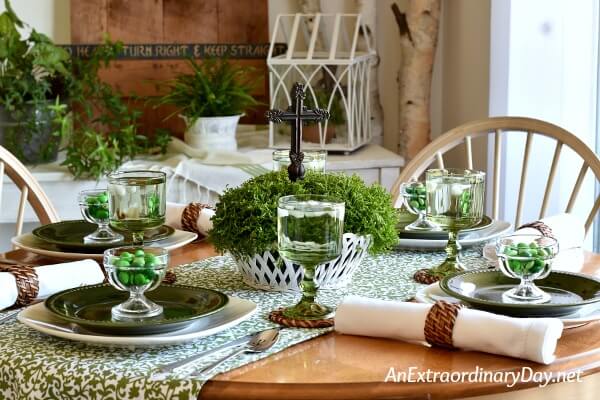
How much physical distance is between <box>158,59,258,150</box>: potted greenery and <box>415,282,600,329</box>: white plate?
1.66 meters

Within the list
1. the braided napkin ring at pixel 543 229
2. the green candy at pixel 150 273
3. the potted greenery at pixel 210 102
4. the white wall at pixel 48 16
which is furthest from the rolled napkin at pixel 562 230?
the white wall at pixel 48 16

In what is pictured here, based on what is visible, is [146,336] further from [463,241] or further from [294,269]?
[463,241]

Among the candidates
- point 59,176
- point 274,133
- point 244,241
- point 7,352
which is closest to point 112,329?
point 7,352

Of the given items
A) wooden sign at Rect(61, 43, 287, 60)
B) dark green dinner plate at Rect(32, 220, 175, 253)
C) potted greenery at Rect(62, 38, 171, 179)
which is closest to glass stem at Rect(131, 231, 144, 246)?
dark green dinner plate at Rect(32, 220, 175, 253)

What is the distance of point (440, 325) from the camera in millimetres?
1312

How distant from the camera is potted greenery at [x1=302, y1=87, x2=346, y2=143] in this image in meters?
3.17

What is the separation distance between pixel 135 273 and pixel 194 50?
2.10 m

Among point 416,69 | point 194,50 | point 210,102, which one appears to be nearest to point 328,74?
point 416,69

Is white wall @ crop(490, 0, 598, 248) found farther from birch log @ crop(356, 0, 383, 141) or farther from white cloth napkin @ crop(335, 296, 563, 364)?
white cloth napkin @ crop(335, 296, 563, 364)

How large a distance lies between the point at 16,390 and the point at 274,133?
2.03 m

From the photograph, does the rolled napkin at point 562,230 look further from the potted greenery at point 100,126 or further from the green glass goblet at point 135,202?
the potted greenery at point 100,126

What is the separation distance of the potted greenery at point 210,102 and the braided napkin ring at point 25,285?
1.59 metres

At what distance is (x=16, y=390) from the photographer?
131 centimetres

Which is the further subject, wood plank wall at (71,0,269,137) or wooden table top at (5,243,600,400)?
wood plank wall at (71,0,269,137)
